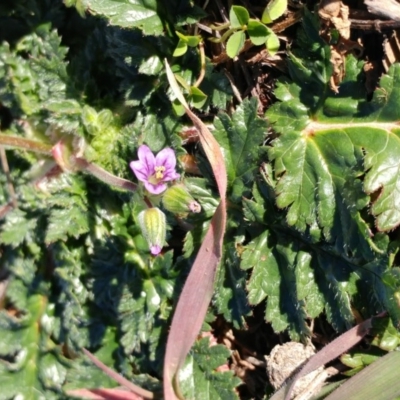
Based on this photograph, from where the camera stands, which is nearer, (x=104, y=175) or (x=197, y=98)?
(x=104, y=175)

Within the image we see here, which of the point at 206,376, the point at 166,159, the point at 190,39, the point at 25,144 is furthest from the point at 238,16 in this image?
the point at 206,376

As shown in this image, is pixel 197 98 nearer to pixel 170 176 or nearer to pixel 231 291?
pixel 170 176

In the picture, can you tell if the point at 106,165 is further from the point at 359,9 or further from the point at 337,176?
the point at 359,9

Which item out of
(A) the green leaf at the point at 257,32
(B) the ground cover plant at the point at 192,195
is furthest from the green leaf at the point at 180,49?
(A) the green leaf at the point at 257,32

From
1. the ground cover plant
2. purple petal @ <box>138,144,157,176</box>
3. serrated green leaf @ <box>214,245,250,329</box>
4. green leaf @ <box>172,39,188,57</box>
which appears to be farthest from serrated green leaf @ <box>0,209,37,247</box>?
green leaf @ <box>172,39,188,57</box>

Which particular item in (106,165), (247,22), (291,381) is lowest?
(291,381)

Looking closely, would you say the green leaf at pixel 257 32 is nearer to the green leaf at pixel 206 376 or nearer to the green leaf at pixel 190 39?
the green leaf at pixel 190 39

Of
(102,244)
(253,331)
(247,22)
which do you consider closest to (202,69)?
(247,22)
